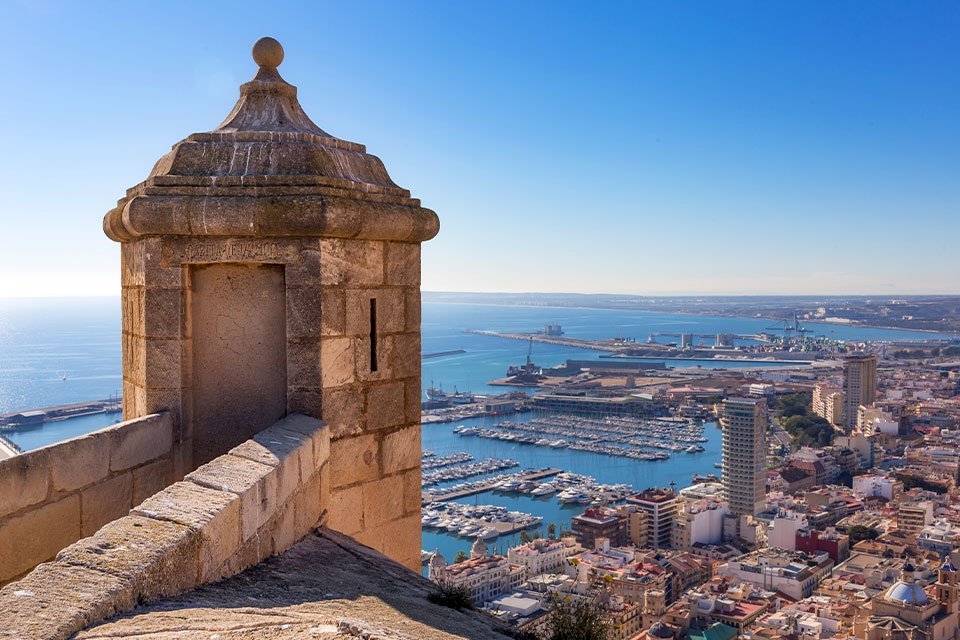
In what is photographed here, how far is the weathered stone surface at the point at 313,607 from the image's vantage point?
4.22ft

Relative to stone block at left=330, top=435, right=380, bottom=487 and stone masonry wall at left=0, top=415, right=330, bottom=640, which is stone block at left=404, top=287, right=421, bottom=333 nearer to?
stone block at left=330, top=435, right=380, bottom=487

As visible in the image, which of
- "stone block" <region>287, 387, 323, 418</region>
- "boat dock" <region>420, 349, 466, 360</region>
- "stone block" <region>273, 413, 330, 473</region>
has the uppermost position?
"stone block" <region>287, 387, 323, 418</region>

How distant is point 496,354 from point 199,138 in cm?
9849

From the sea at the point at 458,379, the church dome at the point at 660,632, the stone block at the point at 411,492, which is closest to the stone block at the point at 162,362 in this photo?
the stone block at the point at 411,492

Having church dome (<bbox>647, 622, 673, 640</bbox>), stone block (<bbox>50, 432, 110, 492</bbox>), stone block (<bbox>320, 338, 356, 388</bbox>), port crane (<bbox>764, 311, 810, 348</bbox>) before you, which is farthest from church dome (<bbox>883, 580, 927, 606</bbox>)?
port crane (<bbox>764, 311, 810, 348</bbox>)

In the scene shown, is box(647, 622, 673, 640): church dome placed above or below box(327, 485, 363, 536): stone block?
below

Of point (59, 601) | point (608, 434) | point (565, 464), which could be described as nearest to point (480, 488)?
point (565, 464)

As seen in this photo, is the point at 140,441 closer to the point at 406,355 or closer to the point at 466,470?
the point at 406,355

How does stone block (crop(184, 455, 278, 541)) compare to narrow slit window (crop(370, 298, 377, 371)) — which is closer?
stone block (crop(184, 455, 278, 541))

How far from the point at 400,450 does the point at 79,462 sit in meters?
0.98

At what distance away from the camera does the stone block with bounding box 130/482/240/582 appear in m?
1.61

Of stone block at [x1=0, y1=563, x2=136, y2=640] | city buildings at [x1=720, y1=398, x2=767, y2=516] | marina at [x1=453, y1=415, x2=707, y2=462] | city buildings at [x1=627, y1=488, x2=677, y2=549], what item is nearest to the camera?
stone block at [x1=0, y1=563, x2=136, y2=640]

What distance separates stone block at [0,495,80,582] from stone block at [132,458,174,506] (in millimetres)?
215

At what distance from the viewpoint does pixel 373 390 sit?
2680 millimetres
